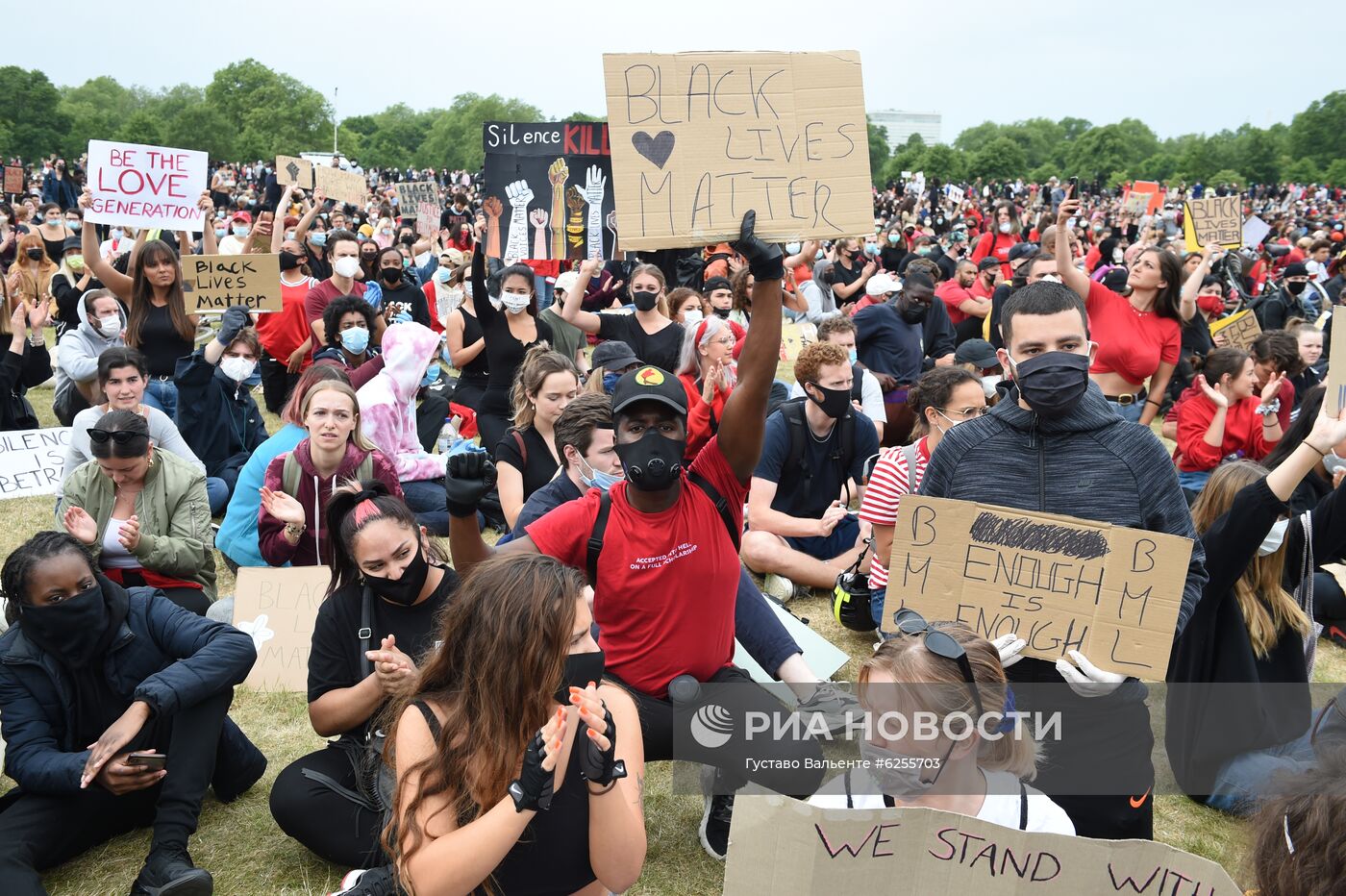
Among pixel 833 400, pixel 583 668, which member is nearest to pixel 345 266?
pixel 833 400

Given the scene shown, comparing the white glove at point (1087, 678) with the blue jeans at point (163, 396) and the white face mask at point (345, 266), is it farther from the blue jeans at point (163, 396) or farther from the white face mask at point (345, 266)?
the white face mask at point (345, 266)

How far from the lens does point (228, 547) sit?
626 cm

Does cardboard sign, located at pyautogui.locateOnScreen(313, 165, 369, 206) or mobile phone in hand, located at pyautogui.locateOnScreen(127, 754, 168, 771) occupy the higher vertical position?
cardboard sign, located at pyautogui.locateOnScreen(313, 165, 369, 206)

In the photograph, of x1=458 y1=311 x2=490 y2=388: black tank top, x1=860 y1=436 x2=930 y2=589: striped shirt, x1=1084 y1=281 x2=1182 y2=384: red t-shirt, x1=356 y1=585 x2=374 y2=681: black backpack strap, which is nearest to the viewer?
x1=356 y1=585 x2=374 y2=681: black backpack strap

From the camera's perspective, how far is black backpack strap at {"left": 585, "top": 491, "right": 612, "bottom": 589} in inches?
144

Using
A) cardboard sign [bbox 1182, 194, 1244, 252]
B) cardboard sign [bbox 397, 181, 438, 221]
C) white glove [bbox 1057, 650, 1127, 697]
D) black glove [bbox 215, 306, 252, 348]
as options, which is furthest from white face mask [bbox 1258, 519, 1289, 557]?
cardboard sign [bbox 397, 181, 438, 221]

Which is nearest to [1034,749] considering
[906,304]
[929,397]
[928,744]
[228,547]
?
[928,744]

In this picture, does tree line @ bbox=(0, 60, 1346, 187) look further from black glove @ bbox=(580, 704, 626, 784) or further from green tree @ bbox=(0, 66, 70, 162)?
black glove @ bbox=(580, 704, 626, 784)

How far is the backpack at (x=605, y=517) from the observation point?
12.0 ft

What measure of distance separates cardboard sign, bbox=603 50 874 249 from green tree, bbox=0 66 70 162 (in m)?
75.4

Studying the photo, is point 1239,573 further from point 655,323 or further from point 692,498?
point 655,323

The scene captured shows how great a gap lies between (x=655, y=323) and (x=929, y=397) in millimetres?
4142

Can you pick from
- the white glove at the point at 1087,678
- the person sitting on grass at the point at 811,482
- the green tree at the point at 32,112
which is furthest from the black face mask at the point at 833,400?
the green tree at the point at 32,112

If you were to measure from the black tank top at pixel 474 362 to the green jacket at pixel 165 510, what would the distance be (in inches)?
160
